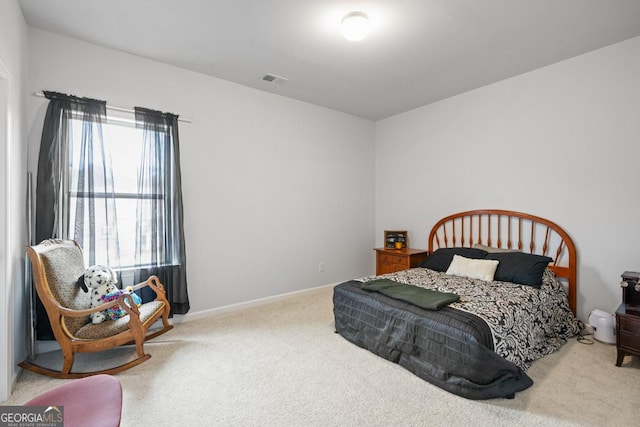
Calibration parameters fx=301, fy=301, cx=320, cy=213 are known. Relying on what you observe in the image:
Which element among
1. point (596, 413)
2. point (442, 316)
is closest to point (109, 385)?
point (442, 316)

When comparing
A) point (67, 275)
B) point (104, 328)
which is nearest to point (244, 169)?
point (67, 275)

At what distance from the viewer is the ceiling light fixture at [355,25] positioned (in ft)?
7.63

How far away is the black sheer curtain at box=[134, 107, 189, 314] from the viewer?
3.01 metres

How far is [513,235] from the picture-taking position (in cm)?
351

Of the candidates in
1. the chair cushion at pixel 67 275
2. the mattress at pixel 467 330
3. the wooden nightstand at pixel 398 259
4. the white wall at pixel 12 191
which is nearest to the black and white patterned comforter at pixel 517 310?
the mattress at pixel 467 330

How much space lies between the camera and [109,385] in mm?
1374

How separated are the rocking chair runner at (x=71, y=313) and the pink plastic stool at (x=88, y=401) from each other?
38.4 inches

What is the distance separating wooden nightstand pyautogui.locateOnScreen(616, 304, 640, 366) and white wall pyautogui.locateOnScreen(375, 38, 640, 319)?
28.1 inches

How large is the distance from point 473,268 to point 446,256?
42 cm

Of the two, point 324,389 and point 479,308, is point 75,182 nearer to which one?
point 324,389

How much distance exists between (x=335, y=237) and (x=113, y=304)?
119 inches

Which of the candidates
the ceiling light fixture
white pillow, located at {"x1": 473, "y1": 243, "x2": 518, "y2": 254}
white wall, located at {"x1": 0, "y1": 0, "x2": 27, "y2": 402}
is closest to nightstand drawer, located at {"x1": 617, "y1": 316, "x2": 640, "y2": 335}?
white pillow, located at {"x1": 473, "y1": 243, "x2": 518, "y2": 254}

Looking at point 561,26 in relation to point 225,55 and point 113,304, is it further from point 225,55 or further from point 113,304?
point 113,304

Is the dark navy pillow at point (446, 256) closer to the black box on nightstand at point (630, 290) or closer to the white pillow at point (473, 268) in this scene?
the white pillow at point (473, 268)
